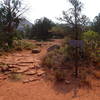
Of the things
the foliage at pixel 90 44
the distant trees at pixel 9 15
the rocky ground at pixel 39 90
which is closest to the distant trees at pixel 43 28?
the distant trees at pixel 9 15

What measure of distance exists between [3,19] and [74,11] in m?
10.3

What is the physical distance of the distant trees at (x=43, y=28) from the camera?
1801cm

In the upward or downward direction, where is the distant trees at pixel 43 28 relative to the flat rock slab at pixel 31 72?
upward

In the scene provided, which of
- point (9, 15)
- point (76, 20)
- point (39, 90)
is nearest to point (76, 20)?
point (76, 20)

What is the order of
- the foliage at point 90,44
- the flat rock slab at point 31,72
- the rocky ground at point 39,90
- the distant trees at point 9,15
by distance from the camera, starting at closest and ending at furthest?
the rocky ground at point 39,90
the flat rock slab at point 31,72
the foliage at point 90,44
the distant trees at point 9,15

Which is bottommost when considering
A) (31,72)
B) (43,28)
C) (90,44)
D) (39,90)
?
(39,90)

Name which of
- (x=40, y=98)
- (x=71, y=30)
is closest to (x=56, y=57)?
(x=71, y=30)

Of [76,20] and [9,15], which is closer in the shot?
[76,20]

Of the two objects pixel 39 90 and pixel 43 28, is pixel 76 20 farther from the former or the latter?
pixel 43 28

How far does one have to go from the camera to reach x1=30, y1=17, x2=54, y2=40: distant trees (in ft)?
59.1

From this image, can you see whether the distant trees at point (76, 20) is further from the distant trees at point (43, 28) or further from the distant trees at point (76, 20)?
the distant trees at point (43, 28)

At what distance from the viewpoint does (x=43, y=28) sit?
18062 mm

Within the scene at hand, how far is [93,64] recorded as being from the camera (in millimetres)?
5516

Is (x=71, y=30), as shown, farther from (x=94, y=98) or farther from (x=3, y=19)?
(x=3, y=19)
